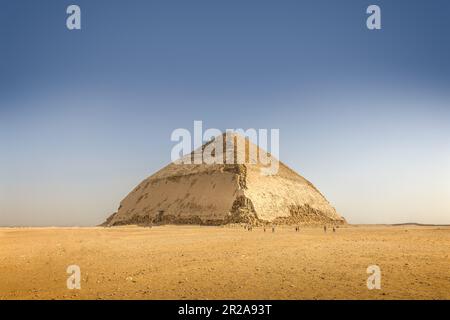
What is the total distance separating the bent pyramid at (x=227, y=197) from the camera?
48.7 metres

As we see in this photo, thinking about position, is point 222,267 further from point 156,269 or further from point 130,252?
point 130,252

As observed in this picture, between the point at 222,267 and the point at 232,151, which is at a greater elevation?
the point at 232,151

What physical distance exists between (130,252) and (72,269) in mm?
3948

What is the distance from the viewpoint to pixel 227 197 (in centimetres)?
5028

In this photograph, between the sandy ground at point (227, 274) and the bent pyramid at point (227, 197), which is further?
the bent pyramid at point (227, 197)

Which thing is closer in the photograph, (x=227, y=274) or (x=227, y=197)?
(x=227, y=274)

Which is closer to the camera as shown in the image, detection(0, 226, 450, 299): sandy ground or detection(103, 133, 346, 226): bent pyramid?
detection(0, 226, 450, 299): sandy ground

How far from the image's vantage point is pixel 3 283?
9195 millimetres

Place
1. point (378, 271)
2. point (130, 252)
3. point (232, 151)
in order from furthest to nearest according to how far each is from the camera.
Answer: point (232, 151) < point (130, 252) < point (378, 271)

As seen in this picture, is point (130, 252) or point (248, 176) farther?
point (248, 176)

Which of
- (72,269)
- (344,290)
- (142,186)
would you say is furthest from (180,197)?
(344,290)

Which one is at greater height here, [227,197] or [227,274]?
[227,274]

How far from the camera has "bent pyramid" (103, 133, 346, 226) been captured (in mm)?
48656
